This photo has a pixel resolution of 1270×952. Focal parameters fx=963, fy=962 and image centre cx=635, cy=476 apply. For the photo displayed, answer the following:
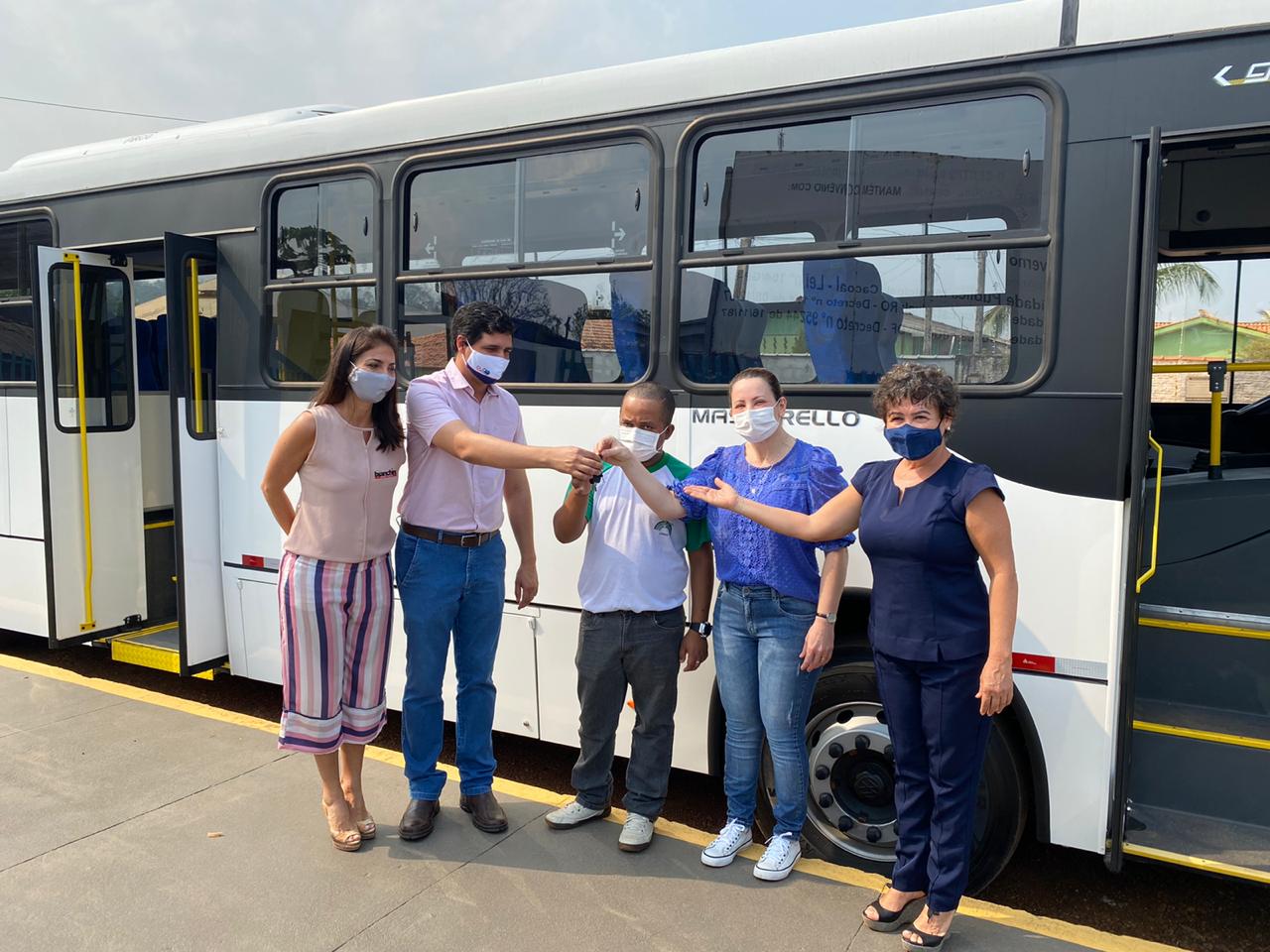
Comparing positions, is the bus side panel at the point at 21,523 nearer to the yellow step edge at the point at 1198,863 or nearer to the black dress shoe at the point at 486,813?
the black dress shoe at the point at 486,813

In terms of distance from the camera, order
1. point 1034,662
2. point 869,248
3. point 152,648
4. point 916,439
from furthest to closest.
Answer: point 152,648 < point 869,248 < point 1034,662 < point 916,439

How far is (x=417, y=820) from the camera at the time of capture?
11.4 feet

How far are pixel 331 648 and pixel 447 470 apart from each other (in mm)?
720

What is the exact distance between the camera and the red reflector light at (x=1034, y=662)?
3121mm

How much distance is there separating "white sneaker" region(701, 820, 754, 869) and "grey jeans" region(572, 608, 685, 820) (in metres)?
0.24

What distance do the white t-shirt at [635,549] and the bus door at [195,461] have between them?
249 cm

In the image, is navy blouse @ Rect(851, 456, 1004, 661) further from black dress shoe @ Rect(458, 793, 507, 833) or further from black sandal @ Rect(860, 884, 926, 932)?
black dress shoe @ Rect(458, 793, 507, 833)

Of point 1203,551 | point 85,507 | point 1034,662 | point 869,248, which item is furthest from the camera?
point 85,507

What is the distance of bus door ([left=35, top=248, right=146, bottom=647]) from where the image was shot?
16.7 feet

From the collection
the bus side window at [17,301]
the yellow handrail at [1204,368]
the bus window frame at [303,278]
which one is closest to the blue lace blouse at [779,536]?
the bus window frame at [303,278]

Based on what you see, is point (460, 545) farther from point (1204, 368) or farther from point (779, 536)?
point (1204, 368)

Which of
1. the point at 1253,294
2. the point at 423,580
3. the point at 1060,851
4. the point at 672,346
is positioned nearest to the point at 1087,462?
the point at 672,346

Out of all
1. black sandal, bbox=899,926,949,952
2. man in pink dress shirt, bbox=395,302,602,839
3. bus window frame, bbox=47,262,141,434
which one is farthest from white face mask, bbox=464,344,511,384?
bus window frame, bbox=47,262,141,434

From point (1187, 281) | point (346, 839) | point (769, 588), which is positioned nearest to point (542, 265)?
point (769, 588)
